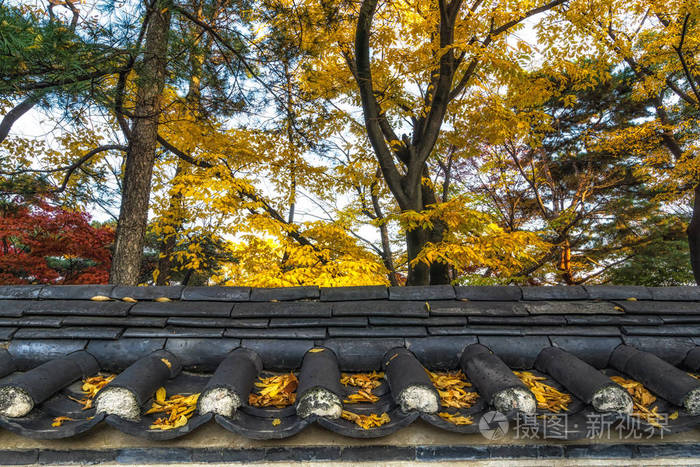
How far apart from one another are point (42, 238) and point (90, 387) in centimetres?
748

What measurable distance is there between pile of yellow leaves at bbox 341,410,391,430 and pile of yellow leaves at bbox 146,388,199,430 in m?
0.68

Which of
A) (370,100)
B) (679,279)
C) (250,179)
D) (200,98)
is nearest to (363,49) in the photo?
(370,100)

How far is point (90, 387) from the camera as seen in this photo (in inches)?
70.3

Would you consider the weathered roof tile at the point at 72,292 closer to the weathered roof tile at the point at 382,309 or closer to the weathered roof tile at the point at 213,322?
the weathered roof tile at the point at 213,322

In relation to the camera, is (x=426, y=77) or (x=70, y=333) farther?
(x=426, y=77)

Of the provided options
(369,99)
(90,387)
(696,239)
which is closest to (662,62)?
(696,239)

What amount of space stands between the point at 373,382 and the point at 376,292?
0.71 m

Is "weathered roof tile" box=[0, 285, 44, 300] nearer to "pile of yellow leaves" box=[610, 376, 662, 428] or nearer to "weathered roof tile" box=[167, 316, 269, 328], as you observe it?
"weathered roof tile" box=[167, 316, 269, 328]

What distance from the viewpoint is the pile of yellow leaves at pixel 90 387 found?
65.1 inches

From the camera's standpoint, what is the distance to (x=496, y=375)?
165 centimetres

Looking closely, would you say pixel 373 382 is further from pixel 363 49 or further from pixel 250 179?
pixel 250 179

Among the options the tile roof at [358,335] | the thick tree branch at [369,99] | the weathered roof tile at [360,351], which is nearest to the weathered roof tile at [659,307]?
the tile roof at [358,335]

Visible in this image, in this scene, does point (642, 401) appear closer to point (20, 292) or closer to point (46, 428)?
point (46, 428)

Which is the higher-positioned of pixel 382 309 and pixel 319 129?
pixel 319 129
